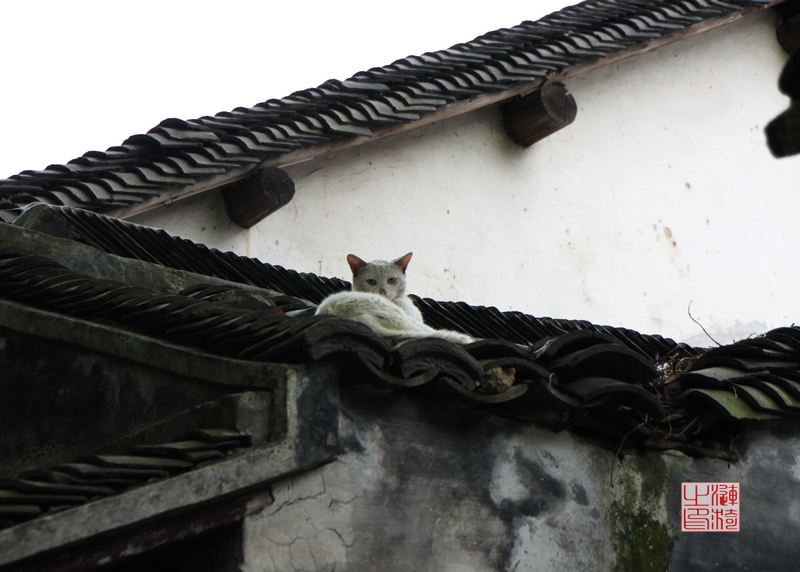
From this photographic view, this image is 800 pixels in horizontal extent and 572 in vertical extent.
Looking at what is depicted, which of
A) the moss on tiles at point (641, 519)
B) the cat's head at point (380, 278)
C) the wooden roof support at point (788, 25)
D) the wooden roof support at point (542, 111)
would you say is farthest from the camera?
the wooden roof support at point (788, 25)

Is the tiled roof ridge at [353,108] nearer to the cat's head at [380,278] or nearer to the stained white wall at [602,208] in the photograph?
the stained white wall at [602,208]

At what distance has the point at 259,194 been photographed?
760 centimetres

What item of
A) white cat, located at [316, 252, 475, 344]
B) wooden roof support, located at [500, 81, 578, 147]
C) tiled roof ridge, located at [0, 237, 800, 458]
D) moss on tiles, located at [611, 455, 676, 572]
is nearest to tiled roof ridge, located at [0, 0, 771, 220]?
wooden roof support, located at [500, 81, 578, 147]

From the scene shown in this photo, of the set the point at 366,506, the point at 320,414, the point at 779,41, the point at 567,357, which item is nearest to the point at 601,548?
the point at 567,357

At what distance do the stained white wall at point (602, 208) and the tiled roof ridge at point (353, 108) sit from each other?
0.48 m

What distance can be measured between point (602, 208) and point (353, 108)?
116 inches

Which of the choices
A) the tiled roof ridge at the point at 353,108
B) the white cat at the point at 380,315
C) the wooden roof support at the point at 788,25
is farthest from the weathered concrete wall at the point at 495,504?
the wooden roof support at the point at 788,25

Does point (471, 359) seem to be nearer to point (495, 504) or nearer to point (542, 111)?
point (495, 504)

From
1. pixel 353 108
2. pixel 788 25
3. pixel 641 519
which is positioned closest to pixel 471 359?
pixel 641 519

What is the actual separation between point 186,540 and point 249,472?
0.36 metres

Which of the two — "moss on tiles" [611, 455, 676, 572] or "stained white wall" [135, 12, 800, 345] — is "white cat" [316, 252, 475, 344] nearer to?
"moss on tiles" [611, 455, 676, 572]

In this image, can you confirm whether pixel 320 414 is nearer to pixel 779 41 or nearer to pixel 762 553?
pixel 762 553

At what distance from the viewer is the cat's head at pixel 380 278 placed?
249 inches

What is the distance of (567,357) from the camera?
454 cm
